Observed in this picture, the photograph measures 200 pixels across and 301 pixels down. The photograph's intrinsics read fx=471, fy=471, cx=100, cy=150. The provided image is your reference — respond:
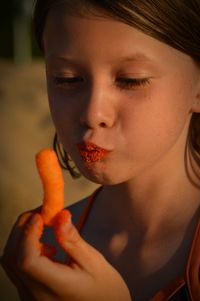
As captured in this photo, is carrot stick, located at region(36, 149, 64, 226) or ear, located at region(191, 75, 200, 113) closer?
carrot stick, located at region(36, 149, 64, 226)

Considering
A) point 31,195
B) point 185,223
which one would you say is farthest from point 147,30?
point 31,195

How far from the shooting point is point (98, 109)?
3.71 ft

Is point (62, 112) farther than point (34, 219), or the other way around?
point (62, 112)

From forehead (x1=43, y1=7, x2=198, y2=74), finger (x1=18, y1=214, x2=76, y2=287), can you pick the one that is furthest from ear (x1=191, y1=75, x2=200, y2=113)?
finger (x1=18, y1=214, x2=76, y2=287)

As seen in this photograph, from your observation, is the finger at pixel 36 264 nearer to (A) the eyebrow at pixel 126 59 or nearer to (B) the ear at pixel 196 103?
(A) the eyebrow at pixel 126 59

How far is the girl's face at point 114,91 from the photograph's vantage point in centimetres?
113

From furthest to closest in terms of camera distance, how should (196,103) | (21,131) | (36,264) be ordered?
(21,131) → (196,103) → (36,264)

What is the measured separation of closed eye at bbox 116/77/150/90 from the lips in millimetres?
162

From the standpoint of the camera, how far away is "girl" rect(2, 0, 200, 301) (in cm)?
113

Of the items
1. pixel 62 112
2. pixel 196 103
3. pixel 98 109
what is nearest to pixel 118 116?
pixel 98 109

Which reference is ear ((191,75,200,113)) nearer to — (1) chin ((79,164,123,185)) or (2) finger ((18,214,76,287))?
(1) chin ((79,164,123,185))

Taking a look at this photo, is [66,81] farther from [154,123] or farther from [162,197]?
[162,197]

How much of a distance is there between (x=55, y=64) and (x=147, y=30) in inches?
9.9

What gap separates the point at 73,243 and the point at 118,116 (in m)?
0.33
